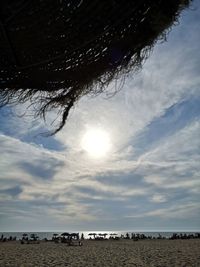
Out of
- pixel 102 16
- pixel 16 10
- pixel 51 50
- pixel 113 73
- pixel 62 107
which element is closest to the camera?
pixel 16 10

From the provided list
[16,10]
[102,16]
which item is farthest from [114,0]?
[16,10]

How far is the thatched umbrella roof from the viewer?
9.61 feet

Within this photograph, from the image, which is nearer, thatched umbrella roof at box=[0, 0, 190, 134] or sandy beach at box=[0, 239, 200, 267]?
thatched umbrella roof at box=[0, 0, 190, 134]

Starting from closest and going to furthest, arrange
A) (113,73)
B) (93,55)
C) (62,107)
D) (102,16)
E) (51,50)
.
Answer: (102,16)
(51,50)
(93,55)
(113,73)
(62,107)

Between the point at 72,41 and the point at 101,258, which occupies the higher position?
the point at 101,258

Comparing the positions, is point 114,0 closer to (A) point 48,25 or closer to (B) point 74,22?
(B) point 74,22

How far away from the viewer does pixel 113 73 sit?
3799 mm

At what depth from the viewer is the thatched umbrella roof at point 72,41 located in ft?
9.61

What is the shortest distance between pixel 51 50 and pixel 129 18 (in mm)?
733

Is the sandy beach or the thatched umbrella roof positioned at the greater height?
the sandy beach

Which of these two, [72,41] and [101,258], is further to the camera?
[101,258]

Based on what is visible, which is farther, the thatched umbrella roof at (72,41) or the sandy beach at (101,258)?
the sandy beach at (101,258)

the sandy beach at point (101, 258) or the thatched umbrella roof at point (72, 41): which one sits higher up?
the sandy beach at point (101, 258)

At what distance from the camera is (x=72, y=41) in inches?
126
